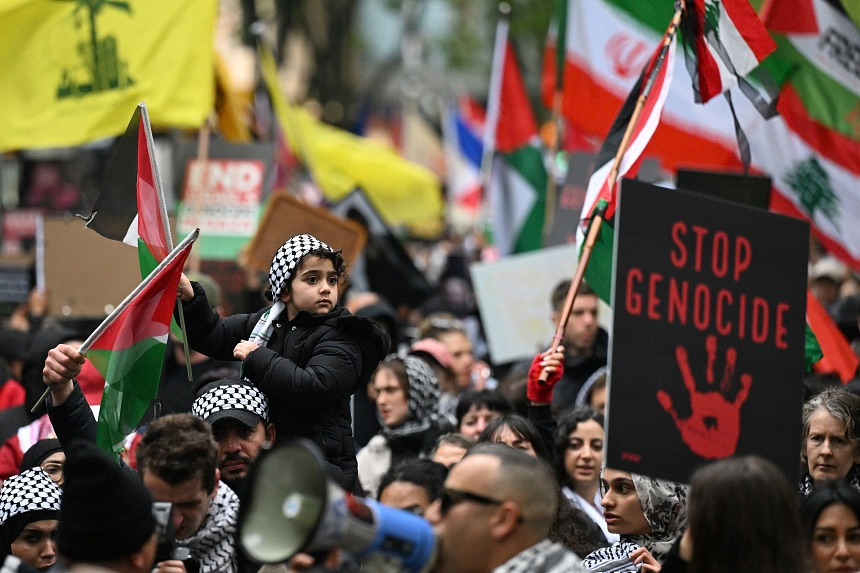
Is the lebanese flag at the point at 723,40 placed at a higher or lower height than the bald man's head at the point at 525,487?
higher

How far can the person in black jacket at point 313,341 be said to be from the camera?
18.1 feet

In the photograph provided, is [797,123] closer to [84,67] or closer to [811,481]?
[811,481]

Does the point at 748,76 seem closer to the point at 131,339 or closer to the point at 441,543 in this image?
the point at 131,339

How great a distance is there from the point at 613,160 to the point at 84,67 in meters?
4.18

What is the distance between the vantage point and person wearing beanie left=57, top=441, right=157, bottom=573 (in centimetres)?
411

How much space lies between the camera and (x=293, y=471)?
3783mm

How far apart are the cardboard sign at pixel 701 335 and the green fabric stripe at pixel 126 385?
77.0 inches

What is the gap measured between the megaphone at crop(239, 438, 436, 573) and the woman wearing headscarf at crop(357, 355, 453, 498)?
12.6 feet

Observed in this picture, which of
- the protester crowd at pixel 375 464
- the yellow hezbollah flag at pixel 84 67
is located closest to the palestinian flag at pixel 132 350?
the protester crowd at pixel 375 464

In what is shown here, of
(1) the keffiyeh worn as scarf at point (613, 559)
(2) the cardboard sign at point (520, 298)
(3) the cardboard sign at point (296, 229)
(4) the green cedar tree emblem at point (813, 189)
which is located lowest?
(2) the cardboard sign at point (520, 298)

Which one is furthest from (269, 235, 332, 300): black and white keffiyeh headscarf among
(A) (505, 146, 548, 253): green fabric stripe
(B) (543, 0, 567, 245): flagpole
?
(A) (505, 146, 548, 253): green fabric stripe

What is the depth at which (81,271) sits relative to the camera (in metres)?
10.1

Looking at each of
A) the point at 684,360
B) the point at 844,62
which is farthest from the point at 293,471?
the point at 844,62

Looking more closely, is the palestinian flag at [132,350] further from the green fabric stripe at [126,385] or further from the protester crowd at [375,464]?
the protester crowd at [375,464]
